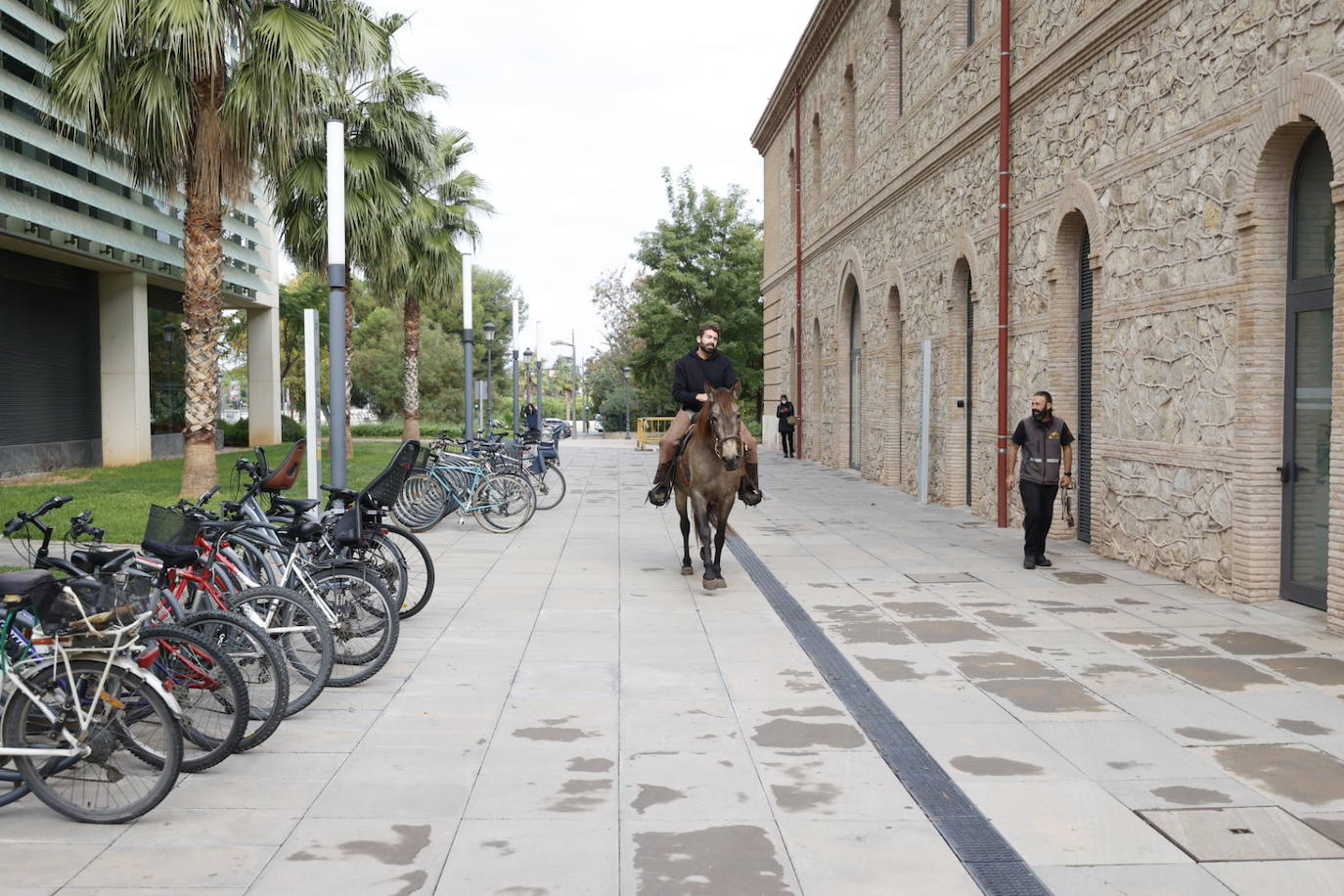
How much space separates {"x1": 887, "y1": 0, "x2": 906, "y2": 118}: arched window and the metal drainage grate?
15541 mm

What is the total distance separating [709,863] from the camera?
4.12 metres

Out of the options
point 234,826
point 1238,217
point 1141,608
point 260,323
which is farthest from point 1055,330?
point 260,323

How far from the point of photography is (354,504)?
7496mm

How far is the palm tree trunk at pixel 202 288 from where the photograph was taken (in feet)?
51.8

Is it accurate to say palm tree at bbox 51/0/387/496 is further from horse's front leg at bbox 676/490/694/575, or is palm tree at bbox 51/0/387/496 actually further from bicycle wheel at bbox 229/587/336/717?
bicycle wheel at bbox 229/587/336/717

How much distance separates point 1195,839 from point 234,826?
359 cm

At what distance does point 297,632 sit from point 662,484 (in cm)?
549

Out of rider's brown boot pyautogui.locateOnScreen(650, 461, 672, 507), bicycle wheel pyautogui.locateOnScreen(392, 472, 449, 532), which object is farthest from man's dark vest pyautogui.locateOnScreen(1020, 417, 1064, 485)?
bicycle wheel pyautogui.locateOnScreen(392, 472, 449, 532)

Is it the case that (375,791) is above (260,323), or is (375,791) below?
below

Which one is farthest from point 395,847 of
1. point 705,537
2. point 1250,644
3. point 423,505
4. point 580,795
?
point 423,505

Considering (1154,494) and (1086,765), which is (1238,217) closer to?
(1154,494)

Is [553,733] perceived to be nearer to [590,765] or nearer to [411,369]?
[590,765]

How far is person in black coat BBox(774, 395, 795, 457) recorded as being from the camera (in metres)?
32.0

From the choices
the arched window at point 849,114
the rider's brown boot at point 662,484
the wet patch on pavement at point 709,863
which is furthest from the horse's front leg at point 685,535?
the arched window at point 849,114
